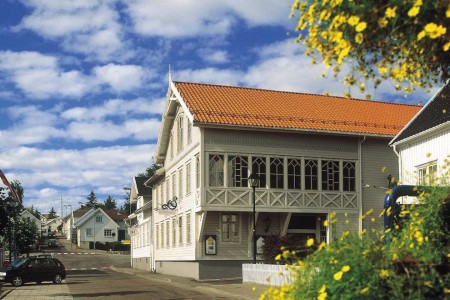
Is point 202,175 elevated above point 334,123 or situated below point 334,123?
below

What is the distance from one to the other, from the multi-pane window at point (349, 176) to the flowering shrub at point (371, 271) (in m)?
29.9

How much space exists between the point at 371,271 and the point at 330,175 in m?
30.5

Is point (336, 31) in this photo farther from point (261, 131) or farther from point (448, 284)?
point (261, 131)

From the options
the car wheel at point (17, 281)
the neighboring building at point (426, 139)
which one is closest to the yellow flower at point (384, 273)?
the neighboring building at point (426, 139)

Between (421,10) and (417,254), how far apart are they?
2118 millimetres

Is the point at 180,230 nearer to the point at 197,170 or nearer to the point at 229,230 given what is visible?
the point at 229,230

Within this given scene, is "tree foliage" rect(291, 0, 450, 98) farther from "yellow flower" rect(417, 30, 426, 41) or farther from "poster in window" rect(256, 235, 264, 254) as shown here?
"poster in window" rect(256, 235, 264, 254)

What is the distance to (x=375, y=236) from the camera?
6.82 m

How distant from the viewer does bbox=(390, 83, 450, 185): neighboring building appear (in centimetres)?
2475

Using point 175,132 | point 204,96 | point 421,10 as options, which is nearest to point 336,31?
point 421,10

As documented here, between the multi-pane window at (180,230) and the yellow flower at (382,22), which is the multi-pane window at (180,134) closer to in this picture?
the multi-pane window at (180,230)

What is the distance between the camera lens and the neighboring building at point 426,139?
81.2ft

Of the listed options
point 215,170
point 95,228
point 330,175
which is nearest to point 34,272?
point 215,170

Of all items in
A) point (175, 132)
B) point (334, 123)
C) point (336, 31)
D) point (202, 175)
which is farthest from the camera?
point (175, 132)
